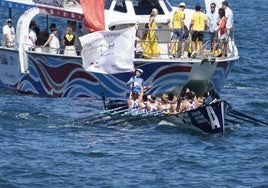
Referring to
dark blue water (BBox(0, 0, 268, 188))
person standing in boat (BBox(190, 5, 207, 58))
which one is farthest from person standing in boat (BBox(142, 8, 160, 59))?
dark blue water (BBox(0, 0, 268, 188))

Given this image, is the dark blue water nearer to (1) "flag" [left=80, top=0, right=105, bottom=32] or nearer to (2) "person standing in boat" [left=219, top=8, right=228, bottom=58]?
(2) "person standing in boat" [left=219, top=8, right=228, bottom=58]

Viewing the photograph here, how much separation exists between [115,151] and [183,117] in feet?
10.6

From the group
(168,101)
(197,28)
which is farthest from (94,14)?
(168,101)

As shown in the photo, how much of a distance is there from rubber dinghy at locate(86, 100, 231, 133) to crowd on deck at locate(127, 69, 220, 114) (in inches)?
9.0

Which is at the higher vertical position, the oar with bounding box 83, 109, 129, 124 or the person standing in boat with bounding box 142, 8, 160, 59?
the person standing in boat with bounding box 142, 8, 160, 59

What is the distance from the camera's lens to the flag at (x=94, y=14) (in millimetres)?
46812

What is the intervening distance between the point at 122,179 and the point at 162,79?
37.2ft

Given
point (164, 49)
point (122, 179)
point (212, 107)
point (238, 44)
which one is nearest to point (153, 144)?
point (212, 107)

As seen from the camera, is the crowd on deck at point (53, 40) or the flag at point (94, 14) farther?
the crowd on deck at point (53, 40)

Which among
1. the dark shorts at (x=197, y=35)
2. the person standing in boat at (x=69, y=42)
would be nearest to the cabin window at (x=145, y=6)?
the person standing in boat at (x=69, y=42)

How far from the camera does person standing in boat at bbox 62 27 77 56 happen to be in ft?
158

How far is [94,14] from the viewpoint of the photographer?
47.2 meters

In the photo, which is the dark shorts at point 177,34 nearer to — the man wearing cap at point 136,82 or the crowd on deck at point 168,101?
the man wearing cap at point 136,82

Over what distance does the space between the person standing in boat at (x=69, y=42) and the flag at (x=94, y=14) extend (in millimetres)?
1383
